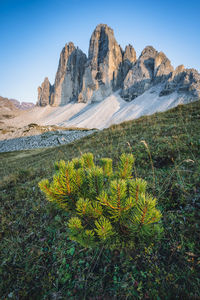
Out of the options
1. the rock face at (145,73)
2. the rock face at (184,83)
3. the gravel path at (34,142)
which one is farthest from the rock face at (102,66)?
the gravel path at (34,142)

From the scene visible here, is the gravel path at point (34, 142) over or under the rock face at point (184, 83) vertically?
under

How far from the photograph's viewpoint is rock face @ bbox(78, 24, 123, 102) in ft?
372

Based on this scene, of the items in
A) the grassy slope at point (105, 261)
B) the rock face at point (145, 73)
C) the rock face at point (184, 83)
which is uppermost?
the rock face at point (145, 73)

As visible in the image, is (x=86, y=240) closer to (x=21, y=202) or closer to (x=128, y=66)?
(x=21, y=202)

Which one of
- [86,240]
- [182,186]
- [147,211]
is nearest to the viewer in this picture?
[147,211]

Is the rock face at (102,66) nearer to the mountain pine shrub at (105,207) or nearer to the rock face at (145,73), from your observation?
the rock face at (145,73)

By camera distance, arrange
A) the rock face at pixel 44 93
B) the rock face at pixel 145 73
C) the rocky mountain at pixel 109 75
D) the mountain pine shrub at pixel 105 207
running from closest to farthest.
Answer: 1. the mountain pine shrub at pixel 105 207
2. the rocky mountain at pixel 109 75
3. the rock face at pixel 145 73
4. the rock face at pixel 44 93

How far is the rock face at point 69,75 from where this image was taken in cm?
13000

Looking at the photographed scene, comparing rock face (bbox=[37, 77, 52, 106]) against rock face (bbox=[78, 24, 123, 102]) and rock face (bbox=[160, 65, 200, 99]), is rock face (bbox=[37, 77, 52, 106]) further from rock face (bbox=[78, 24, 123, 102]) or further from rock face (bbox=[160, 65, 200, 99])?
rock face (bbox=[160, 65, 200, 99])

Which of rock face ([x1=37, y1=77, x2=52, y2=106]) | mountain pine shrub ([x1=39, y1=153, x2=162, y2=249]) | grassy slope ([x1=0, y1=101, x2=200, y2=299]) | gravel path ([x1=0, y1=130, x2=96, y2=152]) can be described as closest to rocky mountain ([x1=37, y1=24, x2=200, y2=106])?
rock face ([x1=37, y1=77, x2=52, y2=106])

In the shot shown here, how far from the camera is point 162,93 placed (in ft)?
270

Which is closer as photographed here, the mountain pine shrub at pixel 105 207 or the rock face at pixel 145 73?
the mountain pine shrub at pixel 105 207

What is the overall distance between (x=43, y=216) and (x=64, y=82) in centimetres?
15882

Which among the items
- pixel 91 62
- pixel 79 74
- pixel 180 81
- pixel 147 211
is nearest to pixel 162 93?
pixel 180 81
